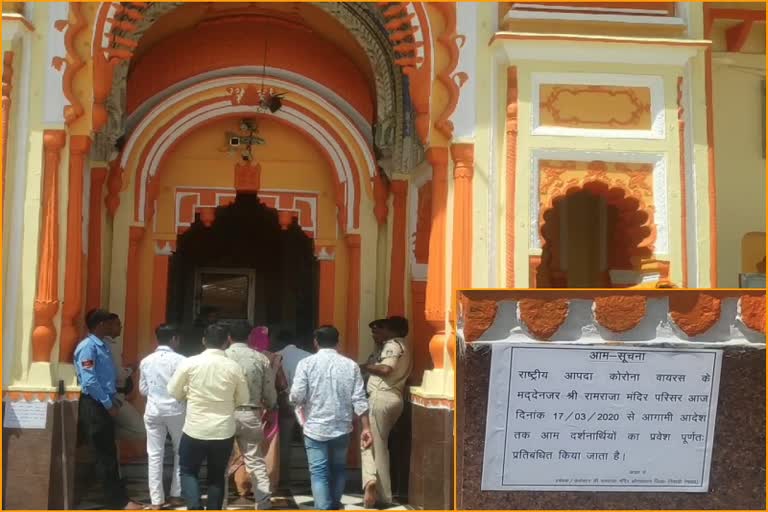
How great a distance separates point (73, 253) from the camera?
6676mm

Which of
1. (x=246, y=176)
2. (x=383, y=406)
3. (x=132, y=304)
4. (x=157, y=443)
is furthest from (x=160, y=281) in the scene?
(x=383, y=406)

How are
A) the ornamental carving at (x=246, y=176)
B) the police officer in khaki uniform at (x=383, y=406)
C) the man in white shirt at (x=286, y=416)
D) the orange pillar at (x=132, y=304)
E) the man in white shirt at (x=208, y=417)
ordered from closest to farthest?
the man in white shirt at (x=208, y=417), the police officer in khaki uniform at (x=383, y=406), the man in white shirt at (x=286, y=416), the orange pillar at (x=132, y=304), the ornamental carving at (x=246, y=176)

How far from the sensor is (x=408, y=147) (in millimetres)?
8469

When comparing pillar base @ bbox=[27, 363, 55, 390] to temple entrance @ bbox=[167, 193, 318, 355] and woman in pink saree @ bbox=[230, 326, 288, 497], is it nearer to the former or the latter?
woman in pink saree @ bbox=[230, 326, 288, 497]

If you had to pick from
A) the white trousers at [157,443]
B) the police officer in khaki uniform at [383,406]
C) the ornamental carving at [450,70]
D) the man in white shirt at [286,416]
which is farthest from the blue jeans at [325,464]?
the ornamental carving at [450,70]

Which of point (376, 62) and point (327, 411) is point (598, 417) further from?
point (376, 62)

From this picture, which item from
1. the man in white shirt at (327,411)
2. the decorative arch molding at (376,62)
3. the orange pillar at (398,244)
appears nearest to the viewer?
the man in white shirt at (327,411)

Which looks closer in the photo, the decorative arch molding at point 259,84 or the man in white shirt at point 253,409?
the man in white shirt at point 253,409

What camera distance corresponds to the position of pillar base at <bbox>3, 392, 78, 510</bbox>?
6.23 m

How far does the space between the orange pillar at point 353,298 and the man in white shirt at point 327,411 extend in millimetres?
2436

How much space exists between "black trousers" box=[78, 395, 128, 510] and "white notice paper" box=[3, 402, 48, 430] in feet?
1.29

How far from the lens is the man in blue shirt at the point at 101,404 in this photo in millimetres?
6582

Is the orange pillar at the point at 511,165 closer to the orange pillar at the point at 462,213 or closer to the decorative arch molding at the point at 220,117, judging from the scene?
the orange pillar at the point at 462,213

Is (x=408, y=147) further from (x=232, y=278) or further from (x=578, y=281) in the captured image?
(x=232, y=278)
